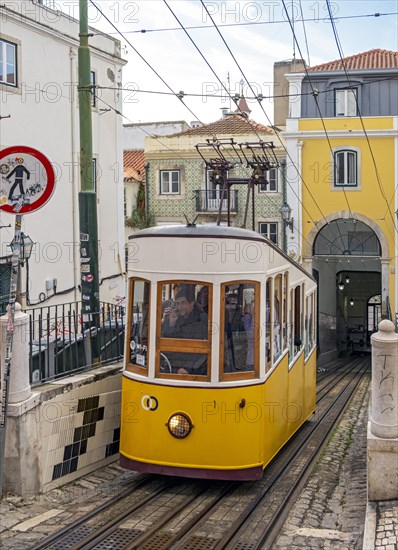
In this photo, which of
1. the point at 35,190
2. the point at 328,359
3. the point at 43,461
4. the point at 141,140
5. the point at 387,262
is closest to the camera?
the point at 35,190

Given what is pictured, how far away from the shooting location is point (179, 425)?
7.59 meters

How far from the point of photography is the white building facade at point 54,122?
1703 cm

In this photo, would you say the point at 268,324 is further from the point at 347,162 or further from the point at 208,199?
the point at 208,199

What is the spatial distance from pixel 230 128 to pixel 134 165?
600cm

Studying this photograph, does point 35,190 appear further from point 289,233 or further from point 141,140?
point 141,140

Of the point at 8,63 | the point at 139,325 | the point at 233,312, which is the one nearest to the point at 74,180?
the point at 8,63

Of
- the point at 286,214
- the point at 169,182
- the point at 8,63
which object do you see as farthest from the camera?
the point at 169,182

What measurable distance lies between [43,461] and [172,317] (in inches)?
73.8

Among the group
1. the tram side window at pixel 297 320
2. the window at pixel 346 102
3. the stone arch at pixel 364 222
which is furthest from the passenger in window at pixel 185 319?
the window at pixel 346 102

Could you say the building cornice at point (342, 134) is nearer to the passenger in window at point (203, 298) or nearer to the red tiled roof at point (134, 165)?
the red tiled roof at point (134, 165)

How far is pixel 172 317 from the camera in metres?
7.72

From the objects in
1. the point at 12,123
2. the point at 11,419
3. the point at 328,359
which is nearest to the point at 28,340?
the point at 11,419

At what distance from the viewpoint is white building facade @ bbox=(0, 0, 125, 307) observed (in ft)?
55.9

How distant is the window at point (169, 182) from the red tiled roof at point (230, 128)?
158cm
